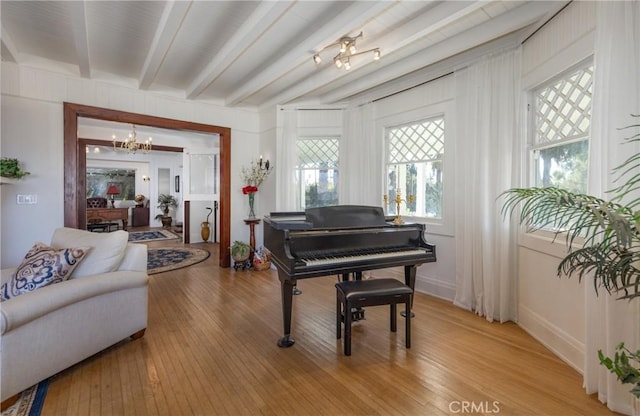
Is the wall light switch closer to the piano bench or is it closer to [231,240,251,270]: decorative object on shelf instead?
[231,240,251,270]: decorative object on shelf

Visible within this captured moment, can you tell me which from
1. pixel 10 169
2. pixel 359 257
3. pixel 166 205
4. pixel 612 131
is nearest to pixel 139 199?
pixel 166 205

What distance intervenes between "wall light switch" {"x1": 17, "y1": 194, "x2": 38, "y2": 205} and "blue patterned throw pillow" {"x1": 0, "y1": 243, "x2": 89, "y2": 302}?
1.92m

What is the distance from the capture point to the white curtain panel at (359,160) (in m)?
4.31

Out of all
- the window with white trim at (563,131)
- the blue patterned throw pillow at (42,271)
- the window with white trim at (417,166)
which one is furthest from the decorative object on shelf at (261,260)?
the window with white trim at (563,131)

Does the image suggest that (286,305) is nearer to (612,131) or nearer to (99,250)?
(99,250)

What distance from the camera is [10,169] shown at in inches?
124

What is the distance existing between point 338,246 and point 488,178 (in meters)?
1.74

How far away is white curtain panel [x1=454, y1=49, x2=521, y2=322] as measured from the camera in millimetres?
2834

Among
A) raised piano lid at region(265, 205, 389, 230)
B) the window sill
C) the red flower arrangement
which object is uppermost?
the red flower arrangement

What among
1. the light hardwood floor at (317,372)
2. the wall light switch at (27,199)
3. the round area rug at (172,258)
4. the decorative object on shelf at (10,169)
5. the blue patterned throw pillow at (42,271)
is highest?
the decorative object on shelf at (10,169)

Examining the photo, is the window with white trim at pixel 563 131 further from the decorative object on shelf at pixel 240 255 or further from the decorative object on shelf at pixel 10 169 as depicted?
the decorative object on shelf at pixel 10 169

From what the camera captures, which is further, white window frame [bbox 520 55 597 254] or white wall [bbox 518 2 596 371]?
white window frame [bbox 520 55 597 254]

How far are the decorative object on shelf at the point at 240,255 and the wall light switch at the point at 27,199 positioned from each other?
2594mm

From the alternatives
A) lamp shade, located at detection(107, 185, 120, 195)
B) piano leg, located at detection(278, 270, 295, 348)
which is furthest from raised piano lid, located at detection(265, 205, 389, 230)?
lamp shade, located at detection(107, 185, 120, 195)
